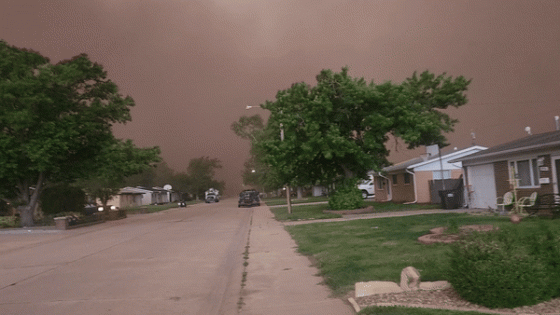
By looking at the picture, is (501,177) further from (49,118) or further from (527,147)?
(49,118)

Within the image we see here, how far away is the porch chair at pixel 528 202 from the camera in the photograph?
1784 centimetres

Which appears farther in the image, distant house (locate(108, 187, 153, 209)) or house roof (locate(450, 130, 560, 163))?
distant house (locate(108, 187, 153, 209))

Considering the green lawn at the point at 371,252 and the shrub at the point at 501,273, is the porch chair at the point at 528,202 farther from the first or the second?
the shrub at the point at 501,273

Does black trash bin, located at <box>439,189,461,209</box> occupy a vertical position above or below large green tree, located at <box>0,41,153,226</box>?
below

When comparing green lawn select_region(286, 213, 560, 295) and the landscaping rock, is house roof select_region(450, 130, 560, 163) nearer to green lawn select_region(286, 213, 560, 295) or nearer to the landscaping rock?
green lawn select_region(286, 213, 560, 295)

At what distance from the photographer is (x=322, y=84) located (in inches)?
1085

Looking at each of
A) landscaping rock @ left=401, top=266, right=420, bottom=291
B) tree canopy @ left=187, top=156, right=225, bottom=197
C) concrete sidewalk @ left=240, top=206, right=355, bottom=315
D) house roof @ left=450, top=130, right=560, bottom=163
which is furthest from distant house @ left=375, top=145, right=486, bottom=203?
tree canopy @ left=187, top=156, right=225, bottom=197

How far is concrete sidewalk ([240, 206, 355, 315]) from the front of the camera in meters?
6.91

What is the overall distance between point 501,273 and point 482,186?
1918 cm

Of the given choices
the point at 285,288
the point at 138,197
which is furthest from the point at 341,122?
the point at 138,197

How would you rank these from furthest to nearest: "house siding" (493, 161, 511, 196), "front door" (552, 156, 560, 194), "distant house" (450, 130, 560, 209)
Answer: "house siding" (493, 161, 511, 196) → "distant house" (450, 130, 560, 209) → "front door" (552, 156, 560, 194)

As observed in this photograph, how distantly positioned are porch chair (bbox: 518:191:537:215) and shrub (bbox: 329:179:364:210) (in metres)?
10.2

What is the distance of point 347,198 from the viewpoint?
2800 centimetres

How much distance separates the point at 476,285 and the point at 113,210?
119 feet
